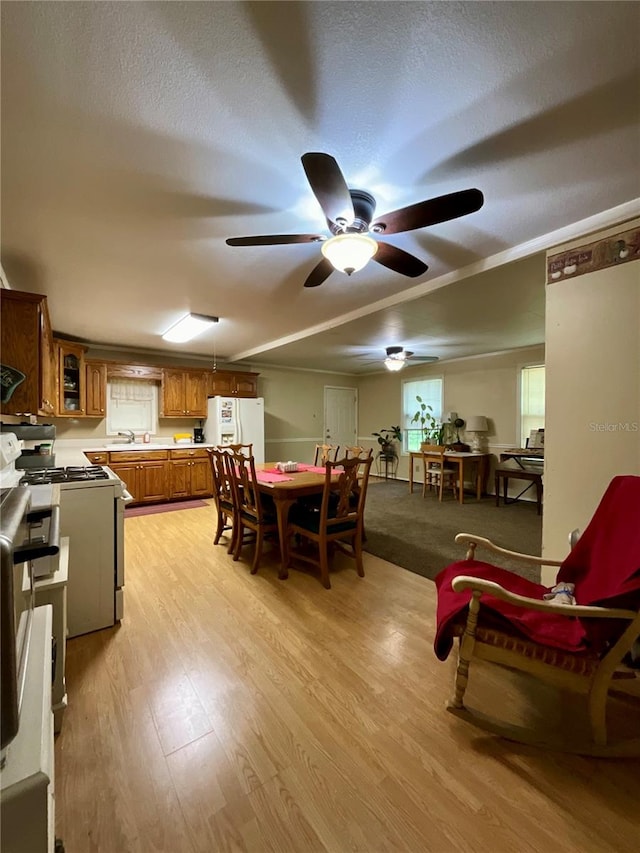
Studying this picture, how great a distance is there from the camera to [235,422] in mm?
5863

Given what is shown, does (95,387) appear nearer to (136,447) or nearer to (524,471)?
(136,447)

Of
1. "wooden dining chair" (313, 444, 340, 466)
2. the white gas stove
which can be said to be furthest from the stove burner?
"wooden dining chair" (313, 444, 340, 466)

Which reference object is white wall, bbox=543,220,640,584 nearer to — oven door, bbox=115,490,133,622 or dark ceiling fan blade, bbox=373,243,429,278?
dark ceiling fan blade, bbox=373,243,429,278

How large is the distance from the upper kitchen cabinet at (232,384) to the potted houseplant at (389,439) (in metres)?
2.93

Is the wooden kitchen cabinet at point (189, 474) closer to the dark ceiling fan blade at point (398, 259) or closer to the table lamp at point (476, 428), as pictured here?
the dark ceiling fan blade at point (398, 259)

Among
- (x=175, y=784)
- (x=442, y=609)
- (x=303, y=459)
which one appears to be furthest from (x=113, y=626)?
(x=303, y=459)

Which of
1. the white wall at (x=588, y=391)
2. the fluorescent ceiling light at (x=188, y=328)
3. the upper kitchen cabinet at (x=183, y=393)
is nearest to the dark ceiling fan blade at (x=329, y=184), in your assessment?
the white wall at (x=588, y=391)

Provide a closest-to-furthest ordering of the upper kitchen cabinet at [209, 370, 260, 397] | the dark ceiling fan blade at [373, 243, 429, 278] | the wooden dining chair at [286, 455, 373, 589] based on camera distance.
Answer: the dark ceiling fan blade at [373, 243, 429, 278] → the wooden dining chair at [286, 455, 373, 589] → the upper kitchen cabinet at [209, 370, 260, 397]

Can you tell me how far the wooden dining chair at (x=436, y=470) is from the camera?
18.2ft

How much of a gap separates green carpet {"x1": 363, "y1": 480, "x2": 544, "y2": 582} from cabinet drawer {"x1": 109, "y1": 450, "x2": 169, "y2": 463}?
3.09 metres

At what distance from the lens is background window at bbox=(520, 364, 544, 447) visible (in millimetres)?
5312

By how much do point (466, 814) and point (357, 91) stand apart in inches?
97.6

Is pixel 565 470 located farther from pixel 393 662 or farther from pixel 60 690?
pixel 60 690

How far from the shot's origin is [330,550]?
10.3 ft
